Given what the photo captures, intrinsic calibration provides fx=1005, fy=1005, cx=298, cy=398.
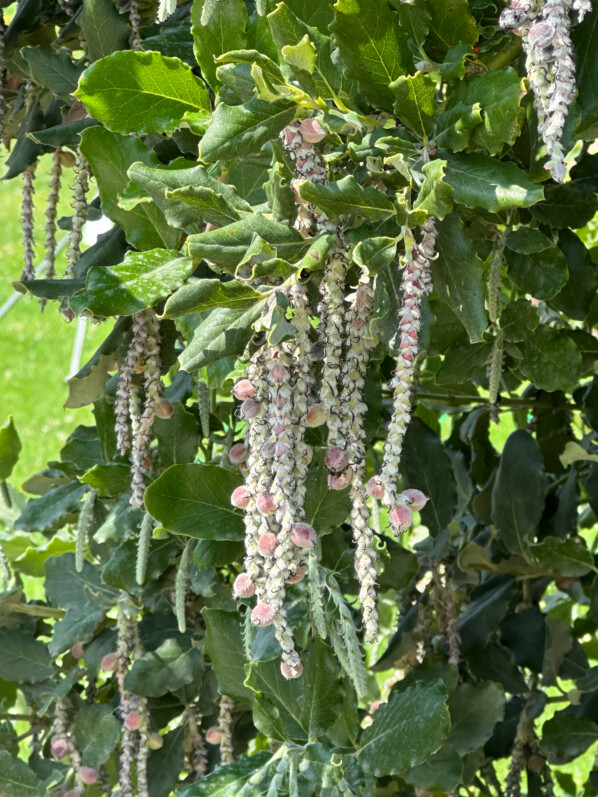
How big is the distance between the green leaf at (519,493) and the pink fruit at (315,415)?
0.66m

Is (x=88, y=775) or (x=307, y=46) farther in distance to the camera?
(x=88, y=775)

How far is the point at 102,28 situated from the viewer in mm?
1052

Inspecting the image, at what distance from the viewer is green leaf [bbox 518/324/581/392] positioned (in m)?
1.11

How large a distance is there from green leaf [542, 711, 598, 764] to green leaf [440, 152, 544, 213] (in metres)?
0.86

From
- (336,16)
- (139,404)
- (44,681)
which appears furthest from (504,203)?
(44,681)

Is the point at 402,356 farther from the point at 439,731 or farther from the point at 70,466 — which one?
the point at 70,466

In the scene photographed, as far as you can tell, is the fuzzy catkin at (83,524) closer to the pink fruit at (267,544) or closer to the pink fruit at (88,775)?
the pink fruit at (88,775)

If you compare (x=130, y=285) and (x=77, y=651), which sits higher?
(x=130, y=285)

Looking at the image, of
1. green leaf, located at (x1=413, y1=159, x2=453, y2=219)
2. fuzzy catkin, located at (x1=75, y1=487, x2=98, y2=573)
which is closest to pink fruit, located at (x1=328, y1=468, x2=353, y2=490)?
green leaf, located at (x1=413, y1=159, x2=453, y2=219)

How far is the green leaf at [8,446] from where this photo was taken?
5.29 feet

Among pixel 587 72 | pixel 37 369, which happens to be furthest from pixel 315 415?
pixel 37 369

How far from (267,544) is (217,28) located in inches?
16.9

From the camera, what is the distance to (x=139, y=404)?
1058 millimetres

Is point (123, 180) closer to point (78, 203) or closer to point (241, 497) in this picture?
point (78, 203)
